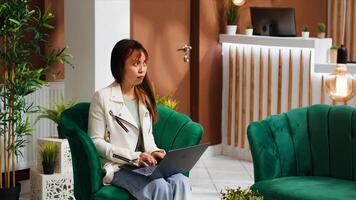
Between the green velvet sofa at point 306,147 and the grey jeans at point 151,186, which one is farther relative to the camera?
the green velvet sofa at point 306,147

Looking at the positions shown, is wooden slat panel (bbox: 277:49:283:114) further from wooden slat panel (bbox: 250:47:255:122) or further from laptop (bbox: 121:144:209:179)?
laptop (bbox: 121:144:209:179)

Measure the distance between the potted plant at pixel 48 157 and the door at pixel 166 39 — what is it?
1.80 meters

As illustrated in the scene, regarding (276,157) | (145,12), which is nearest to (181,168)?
(276,157)

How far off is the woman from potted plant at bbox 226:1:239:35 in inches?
141

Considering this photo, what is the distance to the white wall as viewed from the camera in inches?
249

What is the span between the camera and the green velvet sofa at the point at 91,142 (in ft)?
15.4

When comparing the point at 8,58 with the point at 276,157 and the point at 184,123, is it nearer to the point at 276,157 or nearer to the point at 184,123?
the point at 184,123

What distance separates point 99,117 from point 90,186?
0.42m

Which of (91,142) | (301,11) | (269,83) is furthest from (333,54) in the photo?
(91,142)

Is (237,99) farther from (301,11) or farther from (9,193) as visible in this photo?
(9,193)

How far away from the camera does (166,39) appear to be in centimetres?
802

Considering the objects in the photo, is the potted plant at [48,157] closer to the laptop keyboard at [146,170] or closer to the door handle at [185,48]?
the laptop keyboard at [146,170]

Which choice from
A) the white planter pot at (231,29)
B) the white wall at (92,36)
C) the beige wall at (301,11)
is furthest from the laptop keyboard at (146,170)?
the beige wall at (301,11)

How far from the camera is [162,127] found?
517 centimetres
